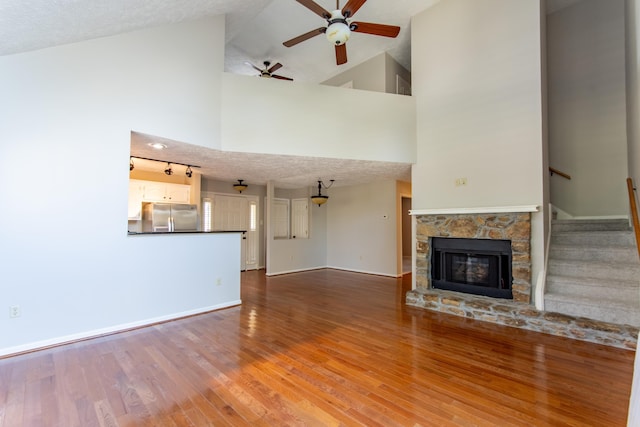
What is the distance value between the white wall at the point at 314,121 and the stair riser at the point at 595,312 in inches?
111

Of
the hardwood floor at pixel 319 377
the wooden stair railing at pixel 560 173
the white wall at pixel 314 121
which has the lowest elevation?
the hardwood floor at pixel 319 377

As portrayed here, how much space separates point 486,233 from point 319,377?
3171mm

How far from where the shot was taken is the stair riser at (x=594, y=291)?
3258 mm

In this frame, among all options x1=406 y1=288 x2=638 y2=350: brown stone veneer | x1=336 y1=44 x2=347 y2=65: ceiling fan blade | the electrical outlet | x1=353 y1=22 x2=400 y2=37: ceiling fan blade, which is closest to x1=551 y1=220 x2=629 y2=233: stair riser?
x1=406 y1=288 x2=638 y2=350: brown stone veneer

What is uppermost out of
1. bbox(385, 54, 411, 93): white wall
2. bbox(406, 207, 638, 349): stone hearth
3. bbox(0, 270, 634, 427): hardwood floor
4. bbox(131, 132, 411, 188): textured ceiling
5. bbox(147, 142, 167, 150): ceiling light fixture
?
bbox(385, 54, 411, 93): white wall

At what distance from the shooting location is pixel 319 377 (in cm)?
238

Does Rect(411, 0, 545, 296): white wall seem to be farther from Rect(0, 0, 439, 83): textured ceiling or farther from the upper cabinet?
the upper cabinet

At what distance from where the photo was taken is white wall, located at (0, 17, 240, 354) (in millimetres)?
2824

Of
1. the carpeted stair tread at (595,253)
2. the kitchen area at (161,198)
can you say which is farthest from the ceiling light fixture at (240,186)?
the carpeted stair tread at (595,253)

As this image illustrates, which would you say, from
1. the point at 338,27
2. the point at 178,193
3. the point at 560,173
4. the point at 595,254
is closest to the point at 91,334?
the point at 178,193

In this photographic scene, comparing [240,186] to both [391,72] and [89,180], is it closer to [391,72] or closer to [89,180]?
[89,180]

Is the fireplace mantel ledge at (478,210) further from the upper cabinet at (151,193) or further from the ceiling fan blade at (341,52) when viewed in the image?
the upper cabinet at (151,193)

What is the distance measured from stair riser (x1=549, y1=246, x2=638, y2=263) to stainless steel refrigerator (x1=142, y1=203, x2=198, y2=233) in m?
6.28

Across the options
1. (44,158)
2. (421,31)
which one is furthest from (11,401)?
(421,31)
